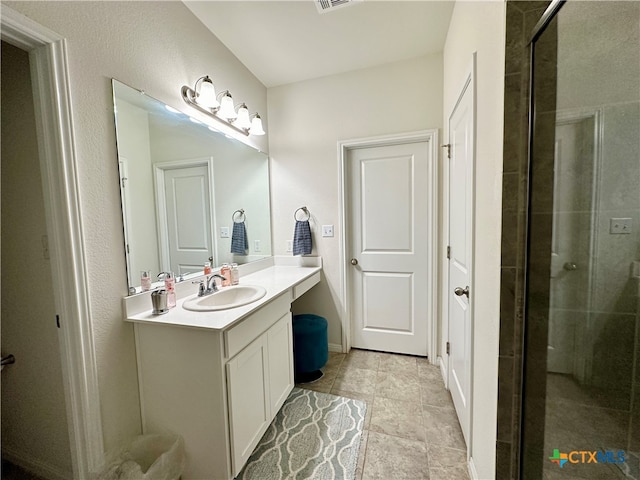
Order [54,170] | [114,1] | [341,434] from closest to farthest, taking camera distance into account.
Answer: [54,170] → [114,1] → [341,434]

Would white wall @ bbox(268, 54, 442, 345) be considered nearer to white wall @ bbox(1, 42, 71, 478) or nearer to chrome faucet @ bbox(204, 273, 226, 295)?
chrome faucet @ bbox(204, 273, 226, 295)

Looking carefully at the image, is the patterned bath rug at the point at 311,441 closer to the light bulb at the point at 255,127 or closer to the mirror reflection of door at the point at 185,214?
the mirror reflection of door at the point at 185,214

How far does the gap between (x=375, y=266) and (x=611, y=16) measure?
190 cm

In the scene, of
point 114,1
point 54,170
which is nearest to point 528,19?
point 114,1

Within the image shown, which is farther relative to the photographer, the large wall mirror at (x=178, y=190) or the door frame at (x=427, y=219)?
the door frame at (x=427, y=219)

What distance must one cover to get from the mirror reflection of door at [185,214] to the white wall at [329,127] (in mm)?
833

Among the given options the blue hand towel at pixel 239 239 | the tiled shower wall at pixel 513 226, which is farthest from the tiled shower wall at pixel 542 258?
the blue hand towel at pixel 239 239

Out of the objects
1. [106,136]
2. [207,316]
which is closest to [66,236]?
[106,136]

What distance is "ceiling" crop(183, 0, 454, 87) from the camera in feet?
5.32

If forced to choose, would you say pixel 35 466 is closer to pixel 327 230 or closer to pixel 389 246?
pixel 327 230

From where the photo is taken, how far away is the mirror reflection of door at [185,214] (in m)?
1.56

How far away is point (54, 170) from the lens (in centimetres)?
105

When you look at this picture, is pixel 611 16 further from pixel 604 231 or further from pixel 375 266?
pixel 375 266

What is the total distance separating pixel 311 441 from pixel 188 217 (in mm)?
1571
